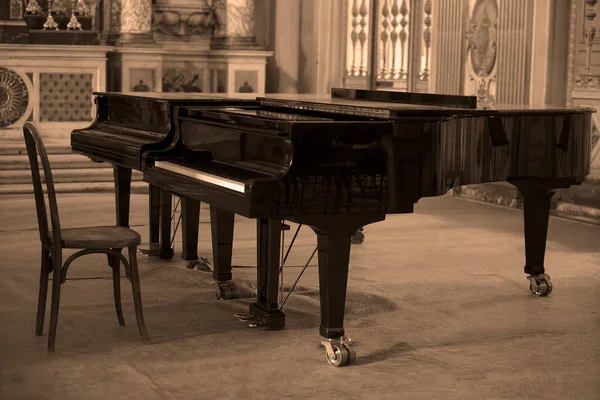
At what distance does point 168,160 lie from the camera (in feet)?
15.8

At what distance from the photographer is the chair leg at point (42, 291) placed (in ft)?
13.9

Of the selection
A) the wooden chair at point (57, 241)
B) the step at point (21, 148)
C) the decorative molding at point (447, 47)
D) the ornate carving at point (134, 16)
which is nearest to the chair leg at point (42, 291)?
the wooden chair at point (57, 241)

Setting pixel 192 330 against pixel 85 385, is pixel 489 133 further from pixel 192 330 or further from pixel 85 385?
pixel 85 385

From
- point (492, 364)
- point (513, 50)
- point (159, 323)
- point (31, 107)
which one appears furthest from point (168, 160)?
point (31, 107)

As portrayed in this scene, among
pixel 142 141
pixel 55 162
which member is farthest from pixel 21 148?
pixel 142 141

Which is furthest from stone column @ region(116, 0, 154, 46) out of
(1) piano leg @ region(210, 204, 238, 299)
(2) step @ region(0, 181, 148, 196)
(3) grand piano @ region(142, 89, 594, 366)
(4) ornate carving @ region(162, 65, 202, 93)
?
(1) piano leg @ region(210, 204, 238, 299)

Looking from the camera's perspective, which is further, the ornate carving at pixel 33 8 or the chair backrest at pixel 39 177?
the ornate carving at pixel 33 8

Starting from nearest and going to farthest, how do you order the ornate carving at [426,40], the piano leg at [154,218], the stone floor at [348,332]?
1. the stone floor at [348,332]
2. the piano leg at [154,218]
3. the ornate carving at [426,40]

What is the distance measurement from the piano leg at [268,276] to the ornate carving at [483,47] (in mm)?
5093

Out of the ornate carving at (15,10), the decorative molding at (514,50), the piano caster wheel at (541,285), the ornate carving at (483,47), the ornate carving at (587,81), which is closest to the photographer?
the piano caster wheel at (541,285)

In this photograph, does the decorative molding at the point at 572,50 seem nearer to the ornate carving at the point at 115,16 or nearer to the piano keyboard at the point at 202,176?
the piano keyboard at the point at 202,176

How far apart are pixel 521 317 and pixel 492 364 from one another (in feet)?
2.80

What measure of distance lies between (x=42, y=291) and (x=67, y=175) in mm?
5410

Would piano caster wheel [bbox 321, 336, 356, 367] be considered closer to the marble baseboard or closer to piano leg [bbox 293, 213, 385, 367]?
piano leg [bbox 293, 213, 385, 367]
